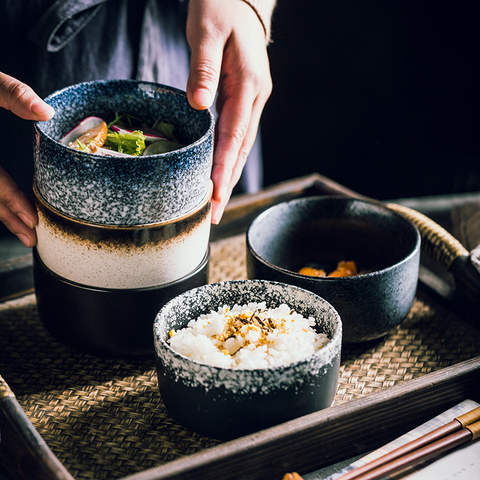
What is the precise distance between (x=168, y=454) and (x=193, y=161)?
46 cm

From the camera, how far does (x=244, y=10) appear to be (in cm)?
125

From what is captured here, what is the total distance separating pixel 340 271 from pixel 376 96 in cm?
180

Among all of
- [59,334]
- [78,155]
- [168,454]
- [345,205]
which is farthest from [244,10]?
[168,454]

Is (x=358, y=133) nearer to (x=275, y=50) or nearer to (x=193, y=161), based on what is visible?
(x=275, y=50)

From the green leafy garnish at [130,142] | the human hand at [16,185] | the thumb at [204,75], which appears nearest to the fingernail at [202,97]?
the thumb at [204,75]

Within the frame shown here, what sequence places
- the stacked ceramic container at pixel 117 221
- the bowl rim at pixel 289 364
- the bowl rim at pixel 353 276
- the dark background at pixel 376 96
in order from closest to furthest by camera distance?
the bowl rim at pixel 289 364, the stacked ceramic container at pixel 117 221, the bowl rim at pixel 353 276, the dark background at pixel 376 96

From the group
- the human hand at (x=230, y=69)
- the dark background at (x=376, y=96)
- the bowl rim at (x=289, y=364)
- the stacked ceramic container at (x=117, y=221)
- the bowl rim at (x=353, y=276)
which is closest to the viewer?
the bowl rim at (x=289, y=364)

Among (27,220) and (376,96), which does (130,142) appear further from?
(376,96)

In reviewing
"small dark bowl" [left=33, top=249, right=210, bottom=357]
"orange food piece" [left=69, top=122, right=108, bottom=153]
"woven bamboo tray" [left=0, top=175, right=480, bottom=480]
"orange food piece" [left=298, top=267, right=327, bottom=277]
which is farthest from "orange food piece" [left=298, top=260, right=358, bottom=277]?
"orange food piece" [left=69, top=122, right=108, bottom=153]

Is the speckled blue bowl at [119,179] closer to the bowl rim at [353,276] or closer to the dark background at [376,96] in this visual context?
the bowl rim at [353,276]

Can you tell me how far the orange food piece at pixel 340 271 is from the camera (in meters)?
1.16

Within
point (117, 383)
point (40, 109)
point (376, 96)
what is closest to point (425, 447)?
point (117, 383)

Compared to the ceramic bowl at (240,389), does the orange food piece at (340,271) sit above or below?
below

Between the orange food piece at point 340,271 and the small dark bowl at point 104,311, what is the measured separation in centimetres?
26
